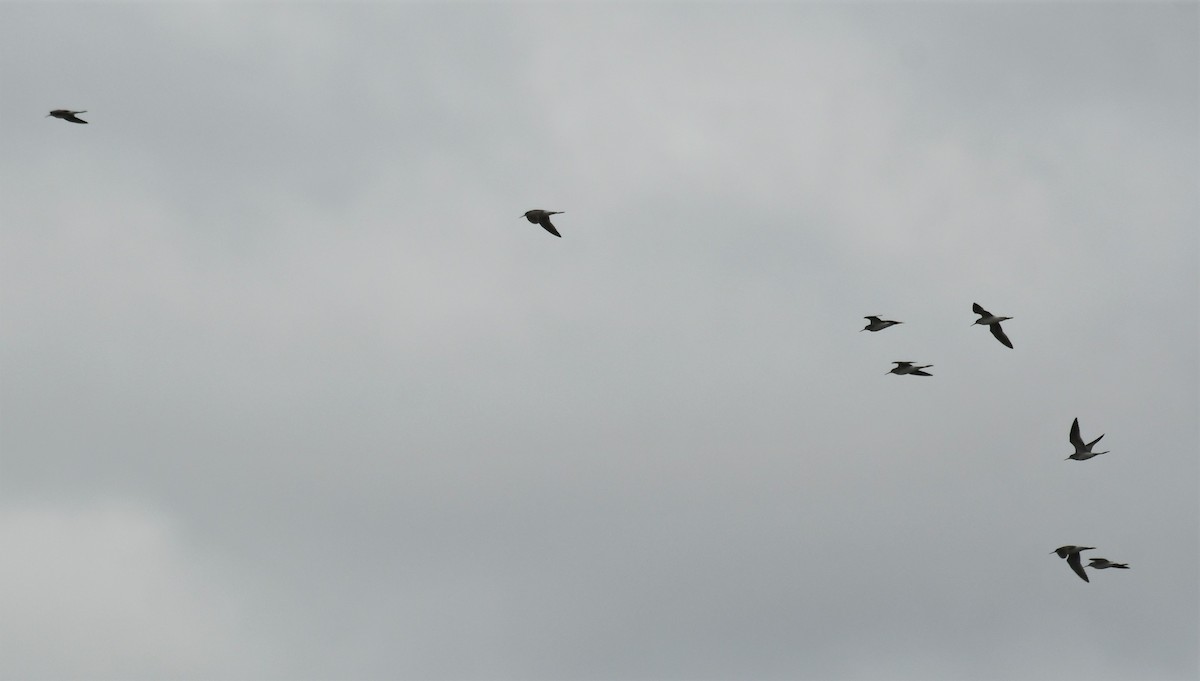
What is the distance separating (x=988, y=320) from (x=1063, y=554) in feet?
57.3

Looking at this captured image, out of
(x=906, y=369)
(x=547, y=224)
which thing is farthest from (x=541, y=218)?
(x=906, y=369)

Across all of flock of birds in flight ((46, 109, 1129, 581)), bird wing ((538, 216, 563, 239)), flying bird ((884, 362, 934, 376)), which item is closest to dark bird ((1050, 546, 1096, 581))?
flock of birds in flight ((46, 109, 1129, 581))

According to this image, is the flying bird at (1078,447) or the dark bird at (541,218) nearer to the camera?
the dark bird at (541,218)

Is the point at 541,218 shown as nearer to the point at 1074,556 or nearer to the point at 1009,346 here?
the point at 1009,346

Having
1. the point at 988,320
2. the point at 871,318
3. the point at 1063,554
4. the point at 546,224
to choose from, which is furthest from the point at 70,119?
the point at 1063,554

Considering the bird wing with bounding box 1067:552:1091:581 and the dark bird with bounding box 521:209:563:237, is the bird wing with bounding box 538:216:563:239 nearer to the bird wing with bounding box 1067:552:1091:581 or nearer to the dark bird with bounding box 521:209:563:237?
the dark bird with bounding box 521:209:563:237

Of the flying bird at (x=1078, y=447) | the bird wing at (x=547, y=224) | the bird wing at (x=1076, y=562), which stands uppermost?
the bird wing at (x=547, y=224)

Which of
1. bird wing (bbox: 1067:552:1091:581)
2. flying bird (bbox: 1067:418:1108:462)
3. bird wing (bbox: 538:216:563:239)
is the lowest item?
bird wing (bbox: 1067:552:1091:581)

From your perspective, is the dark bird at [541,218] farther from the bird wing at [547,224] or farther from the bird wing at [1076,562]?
the bird wing at [1076,562]

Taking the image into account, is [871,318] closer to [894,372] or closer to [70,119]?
[894,372]

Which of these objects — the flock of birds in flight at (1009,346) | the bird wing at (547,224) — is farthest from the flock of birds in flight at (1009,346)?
the bird wing at (547,224)

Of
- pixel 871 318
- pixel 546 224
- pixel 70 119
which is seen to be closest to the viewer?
pixel 70 119

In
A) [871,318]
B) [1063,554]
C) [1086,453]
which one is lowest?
[1063,554]

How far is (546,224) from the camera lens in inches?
4144
